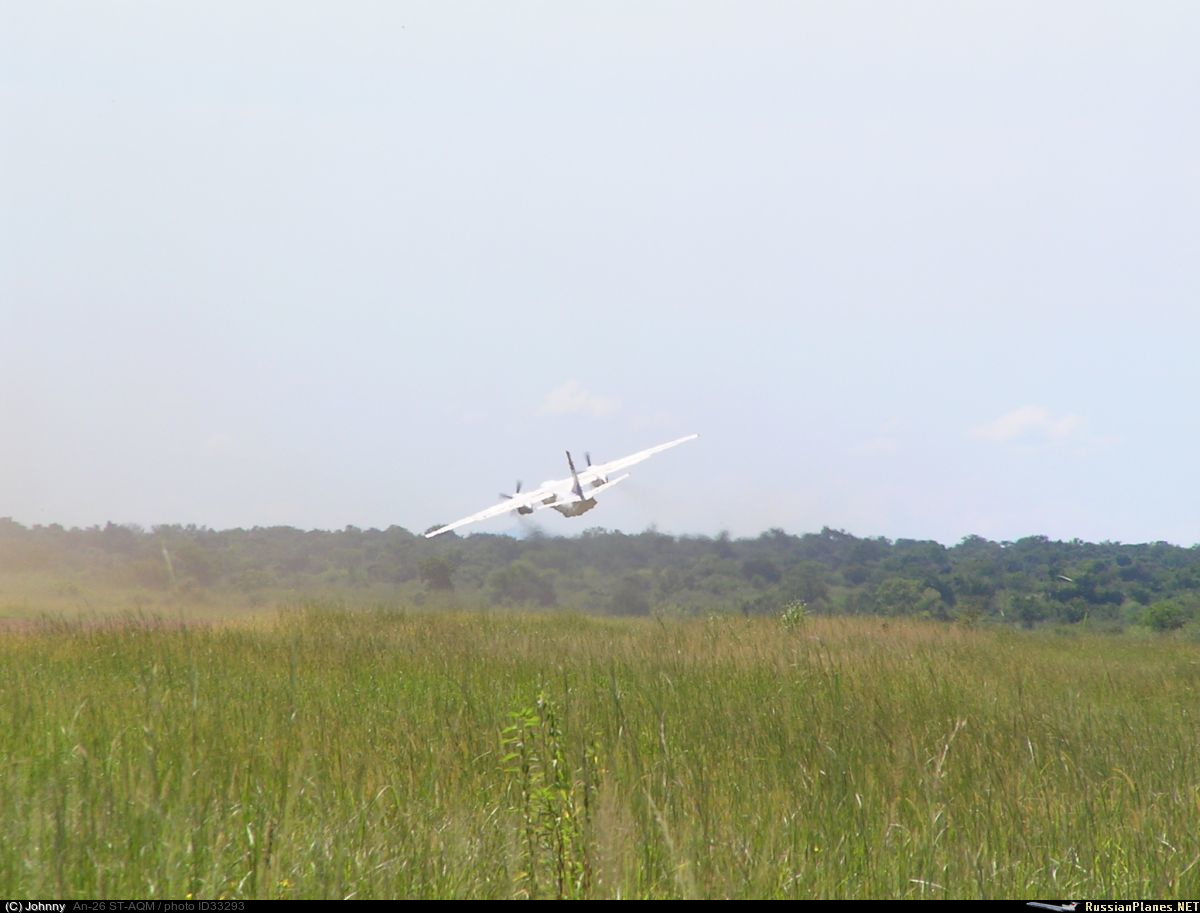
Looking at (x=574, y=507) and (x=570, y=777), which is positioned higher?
(x=574, y=507)

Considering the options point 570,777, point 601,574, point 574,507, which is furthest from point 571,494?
point 570,777

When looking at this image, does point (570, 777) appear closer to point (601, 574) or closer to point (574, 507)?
point (574, 507)

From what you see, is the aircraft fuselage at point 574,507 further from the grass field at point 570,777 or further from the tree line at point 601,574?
the grass field at point 570,777

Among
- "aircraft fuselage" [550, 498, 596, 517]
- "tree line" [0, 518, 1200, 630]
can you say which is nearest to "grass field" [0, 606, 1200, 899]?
"tree line" [0, 518, 1200, 630]

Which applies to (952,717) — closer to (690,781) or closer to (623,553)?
(690,781)

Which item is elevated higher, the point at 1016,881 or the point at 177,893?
the point at 177,893

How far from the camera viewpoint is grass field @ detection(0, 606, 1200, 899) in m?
3.72

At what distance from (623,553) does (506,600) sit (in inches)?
279

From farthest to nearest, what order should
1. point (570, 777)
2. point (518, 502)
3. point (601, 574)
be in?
point (601, 574) → point (518, 502) → point (570, 777)

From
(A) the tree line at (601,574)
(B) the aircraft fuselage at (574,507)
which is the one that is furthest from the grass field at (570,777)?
(B) the aircraft fuselage at (574,507)

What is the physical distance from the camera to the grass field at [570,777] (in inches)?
147

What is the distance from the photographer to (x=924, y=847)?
4.48 m

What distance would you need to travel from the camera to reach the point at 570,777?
4277mm
